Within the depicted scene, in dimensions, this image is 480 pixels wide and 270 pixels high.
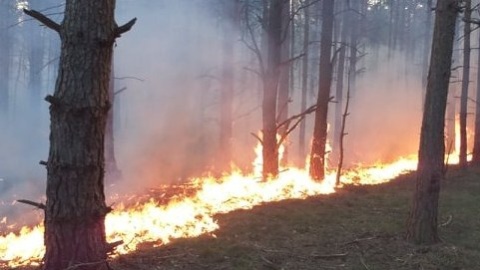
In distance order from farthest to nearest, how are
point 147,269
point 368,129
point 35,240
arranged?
point 368,129
point 35,240
point 147,269

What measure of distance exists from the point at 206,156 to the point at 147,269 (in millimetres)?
Answer: 22217

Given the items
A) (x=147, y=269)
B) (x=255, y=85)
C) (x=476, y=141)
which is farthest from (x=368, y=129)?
(x=147, y=269)

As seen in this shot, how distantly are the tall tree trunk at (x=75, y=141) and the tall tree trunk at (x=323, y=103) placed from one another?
8.32 meters

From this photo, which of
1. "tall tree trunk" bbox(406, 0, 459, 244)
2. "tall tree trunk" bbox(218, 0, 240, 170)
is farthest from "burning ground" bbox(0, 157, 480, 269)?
"tall tree trunk" bbox(218, 0, 240, 170)

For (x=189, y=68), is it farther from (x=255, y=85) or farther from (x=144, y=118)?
(x=255, y=85)

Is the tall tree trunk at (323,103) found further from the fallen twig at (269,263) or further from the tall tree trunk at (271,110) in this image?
the fallen twig at (269,263)

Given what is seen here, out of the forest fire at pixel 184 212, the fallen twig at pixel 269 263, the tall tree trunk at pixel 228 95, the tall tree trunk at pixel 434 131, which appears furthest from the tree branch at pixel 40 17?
the tall tree trunk at pixel 228 95

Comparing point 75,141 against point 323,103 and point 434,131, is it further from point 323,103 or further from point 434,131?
point 323,103

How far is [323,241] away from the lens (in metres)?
6.57

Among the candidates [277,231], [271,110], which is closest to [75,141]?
[277,231]

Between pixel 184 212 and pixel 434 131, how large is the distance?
162 inches

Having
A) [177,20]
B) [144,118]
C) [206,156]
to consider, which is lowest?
[206,156]

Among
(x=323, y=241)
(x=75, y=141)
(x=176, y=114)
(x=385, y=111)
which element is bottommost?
(x=323, y=241)

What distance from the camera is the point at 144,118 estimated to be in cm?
3142
